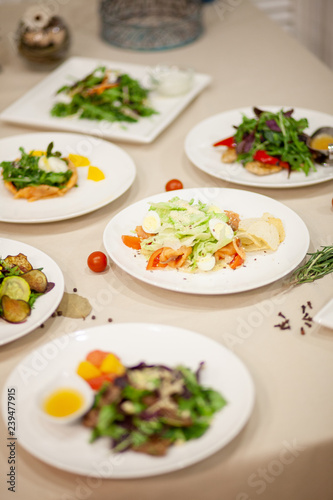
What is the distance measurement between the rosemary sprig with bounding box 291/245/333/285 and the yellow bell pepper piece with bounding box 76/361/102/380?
2.24 feet

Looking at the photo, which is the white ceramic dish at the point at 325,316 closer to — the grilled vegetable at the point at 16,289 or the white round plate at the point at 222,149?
the white round plate at the point at 222,149

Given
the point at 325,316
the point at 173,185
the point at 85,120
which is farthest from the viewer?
the point at 85,120

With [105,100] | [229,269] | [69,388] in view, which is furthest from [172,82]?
[69,388]

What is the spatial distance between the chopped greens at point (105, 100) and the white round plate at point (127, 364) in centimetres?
143

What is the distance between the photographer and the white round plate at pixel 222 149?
213cm

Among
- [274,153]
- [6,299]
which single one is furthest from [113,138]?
[6,299]

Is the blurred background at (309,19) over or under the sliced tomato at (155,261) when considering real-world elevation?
under

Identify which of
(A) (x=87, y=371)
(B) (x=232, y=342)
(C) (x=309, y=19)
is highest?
(A) (x=87, y=371)

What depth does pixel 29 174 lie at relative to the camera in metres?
2.15

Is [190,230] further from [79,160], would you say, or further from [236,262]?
[79,160]

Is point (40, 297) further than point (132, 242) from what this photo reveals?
No

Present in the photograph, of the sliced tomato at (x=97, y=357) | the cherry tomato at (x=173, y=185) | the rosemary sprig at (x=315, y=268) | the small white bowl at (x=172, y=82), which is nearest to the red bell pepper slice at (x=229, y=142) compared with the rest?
the cherry tomato at (x=173, y=185)

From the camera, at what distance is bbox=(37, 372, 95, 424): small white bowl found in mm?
1208

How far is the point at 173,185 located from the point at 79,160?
1.41 feet
